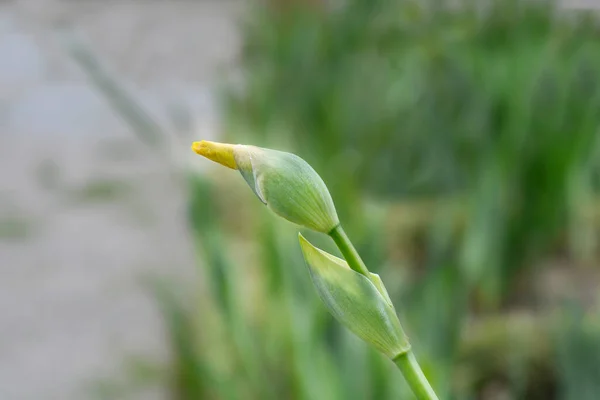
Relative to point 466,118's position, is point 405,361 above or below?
below

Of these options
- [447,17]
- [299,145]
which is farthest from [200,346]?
[447,17]

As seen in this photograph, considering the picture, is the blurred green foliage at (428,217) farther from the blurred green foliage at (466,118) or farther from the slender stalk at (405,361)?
the slender stalk at (405,361)

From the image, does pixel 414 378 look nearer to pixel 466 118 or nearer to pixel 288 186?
pixel 288 186

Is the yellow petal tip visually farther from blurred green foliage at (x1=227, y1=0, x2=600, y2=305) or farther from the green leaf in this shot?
blurred green foliage at (x1=227, y1=0, x2=600, y2=305)

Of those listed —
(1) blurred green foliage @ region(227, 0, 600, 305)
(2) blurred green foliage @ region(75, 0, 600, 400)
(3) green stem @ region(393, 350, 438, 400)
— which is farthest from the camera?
(1) blurred green foliage @ region(227, 0, 600, 305)

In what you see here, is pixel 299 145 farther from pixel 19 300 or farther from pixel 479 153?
pixel 19 300

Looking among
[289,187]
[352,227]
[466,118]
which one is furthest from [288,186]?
[466,118]

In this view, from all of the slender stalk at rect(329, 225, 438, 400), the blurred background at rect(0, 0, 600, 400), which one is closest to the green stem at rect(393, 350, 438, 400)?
the slender stalk at rect(329, 225, 438, 400)
